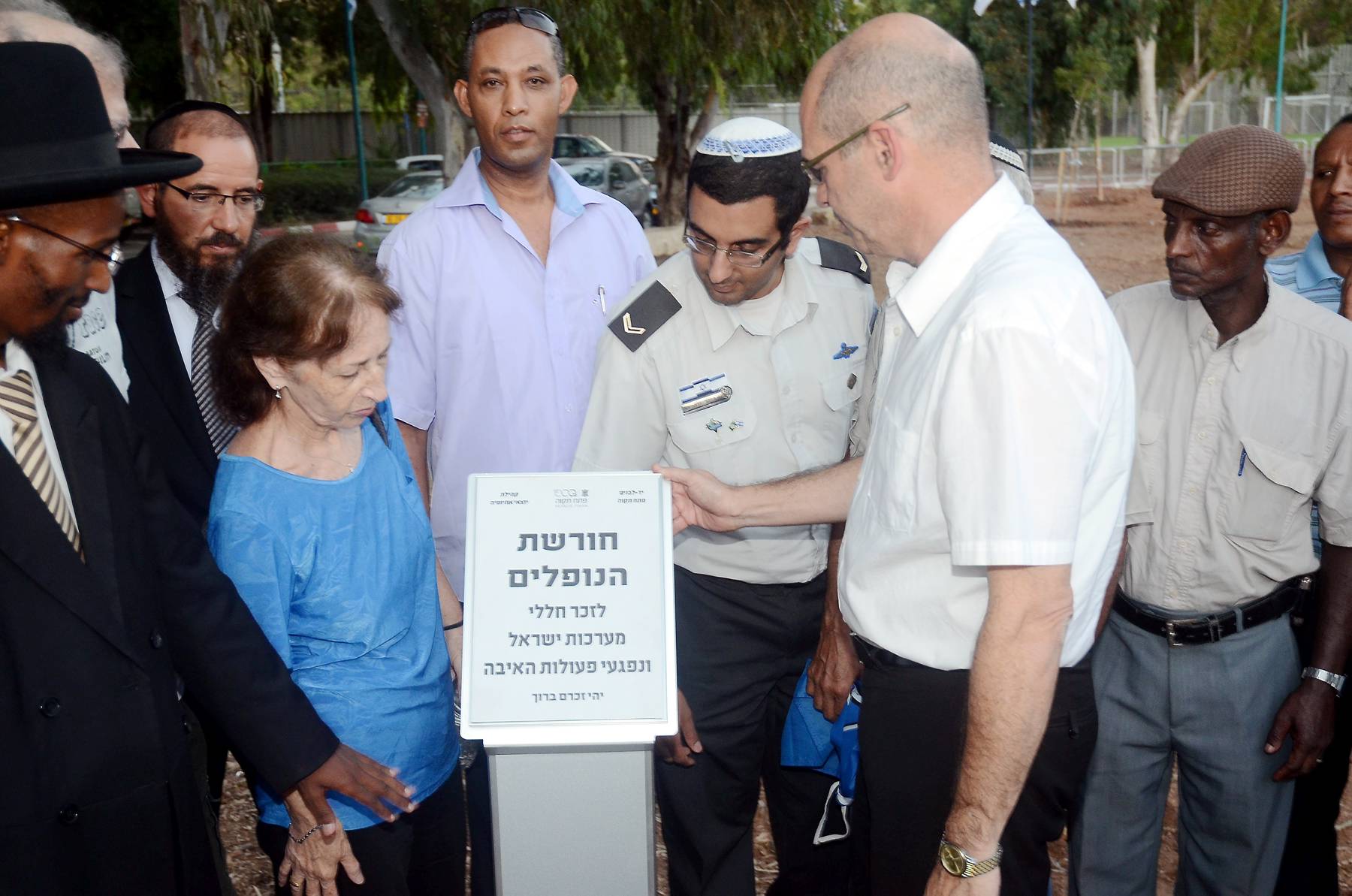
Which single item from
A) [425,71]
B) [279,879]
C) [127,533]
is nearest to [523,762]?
[279,879]

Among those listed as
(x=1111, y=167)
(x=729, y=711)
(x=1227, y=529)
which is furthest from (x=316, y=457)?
(x=1111, y=167)

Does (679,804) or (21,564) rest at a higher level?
(21,564)

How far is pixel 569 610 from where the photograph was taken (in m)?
2.20

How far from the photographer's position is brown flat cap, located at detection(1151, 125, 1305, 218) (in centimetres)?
255

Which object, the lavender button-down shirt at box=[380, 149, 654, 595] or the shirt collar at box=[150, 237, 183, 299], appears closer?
the shirt collar at box=[150, 237, 183, 299]

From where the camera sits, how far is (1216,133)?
8.83ft

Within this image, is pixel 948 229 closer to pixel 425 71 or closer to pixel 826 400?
pixel 826 400

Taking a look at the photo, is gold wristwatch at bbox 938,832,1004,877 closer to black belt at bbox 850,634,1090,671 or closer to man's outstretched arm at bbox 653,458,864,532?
black belt at bbox 850,634,1090,671

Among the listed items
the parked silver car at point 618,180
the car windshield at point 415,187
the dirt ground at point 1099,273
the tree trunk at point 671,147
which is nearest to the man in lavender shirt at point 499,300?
the dirt ground at point 1099,273

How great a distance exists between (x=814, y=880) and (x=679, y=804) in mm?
526

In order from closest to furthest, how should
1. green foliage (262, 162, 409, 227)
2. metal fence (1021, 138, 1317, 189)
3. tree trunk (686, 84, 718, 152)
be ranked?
tree trunk (686, 84, 718, 152) → green foliage (262, 162, 409, 227) → metal fence (1021, 138, 1317, 189)

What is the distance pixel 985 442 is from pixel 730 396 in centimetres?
118

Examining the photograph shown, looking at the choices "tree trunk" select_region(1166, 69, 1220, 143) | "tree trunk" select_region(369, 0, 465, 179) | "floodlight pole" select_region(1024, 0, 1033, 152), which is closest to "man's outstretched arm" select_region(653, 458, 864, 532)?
"tree trunk" select_region(369, 0, 465, 179)

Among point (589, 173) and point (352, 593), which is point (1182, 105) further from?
point (352, 593)
